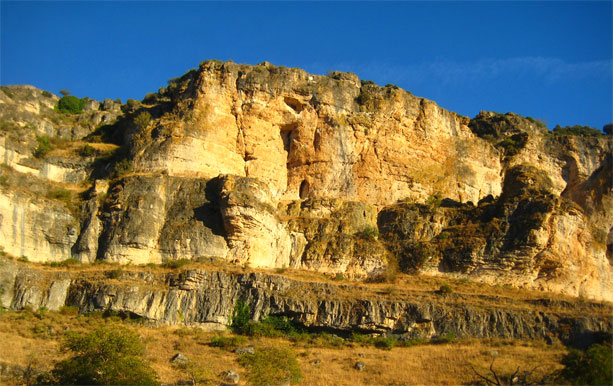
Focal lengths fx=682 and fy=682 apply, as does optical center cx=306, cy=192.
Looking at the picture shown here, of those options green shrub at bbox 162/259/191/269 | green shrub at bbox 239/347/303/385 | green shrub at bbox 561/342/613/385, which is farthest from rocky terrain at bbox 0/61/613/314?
green shrub at bbox 561/342/613/385

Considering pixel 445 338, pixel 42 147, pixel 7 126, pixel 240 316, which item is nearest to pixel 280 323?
pixel 240 316

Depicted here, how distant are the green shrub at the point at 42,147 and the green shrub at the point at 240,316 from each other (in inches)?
683

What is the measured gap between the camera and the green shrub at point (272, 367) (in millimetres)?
23906

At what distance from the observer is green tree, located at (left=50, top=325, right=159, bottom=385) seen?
2088 cm

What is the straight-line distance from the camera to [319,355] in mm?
27234

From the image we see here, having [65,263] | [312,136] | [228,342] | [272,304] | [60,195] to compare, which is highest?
[312,136]

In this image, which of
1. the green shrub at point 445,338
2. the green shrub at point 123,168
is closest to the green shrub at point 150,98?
the green shrub at point 123,168

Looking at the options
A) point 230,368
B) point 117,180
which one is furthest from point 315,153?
point 230,368

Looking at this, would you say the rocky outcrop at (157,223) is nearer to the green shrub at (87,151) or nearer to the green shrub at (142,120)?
the green shrub at (87,151)

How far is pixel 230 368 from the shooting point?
25.1 m

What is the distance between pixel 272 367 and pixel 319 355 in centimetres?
304

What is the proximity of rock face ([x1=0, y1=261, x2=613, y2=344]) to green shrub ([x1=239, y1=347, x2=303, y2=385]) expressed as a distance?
3924 mm

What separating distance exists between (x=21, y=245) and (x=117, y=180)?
6.13 meters

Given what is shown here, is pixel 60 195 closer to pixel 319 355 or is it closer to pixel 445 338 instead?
pixel 319 355
